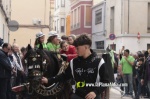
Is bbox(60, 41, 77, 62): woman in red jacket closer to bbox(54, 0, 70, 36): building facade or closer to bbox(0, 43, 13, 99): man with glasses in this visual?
bbox(0, 43, 13, 99): man with glasses

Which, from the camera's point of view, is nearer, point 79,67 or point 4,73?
point 79,67

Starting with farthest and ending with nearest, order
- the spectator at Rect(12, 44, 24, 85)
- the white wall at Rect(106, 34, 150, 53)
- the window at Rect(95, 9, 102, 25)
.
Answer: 1. the window at Rect(95, 9, 102, 25)
2. the white wall at Rect(106, 34, 150, 53)
3. the spectator at Rect(12, 44, 24, 85)

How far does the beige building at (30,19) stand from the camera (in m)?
37.4

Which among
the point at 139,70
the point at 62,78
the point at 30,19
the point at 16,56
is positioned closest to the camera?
the point at 62,78

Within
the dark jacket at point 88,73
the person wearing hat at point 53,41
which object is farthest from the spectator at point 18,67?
the dark jacket at point 88,73

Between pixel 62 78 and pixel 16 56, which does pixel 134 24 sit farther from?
pixel 62 78

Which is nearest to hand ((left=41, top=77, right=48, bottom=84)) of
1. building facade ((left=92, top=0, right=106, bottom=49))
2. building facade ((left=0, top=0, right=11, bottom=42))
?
building facade ((left=0, top=0, right=11, bottom=42))

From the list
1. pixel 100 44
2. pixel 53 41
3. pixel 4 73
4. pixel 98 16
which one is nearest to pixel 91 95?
pixel 53 41

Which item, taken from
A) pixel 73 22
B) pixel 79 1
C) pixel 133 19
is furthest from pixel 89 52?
pixel 73 22

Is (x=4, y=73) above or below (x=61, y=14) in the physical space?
below

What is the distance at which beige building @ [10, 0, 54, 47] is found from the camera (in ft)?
123

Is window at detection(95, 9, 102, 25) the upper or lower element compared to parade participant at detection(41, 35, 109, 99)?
upper

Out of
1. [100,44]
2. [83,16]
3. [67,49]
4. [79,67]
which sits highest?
[83,16]

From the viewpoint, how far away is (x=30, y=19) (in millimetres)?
37812
